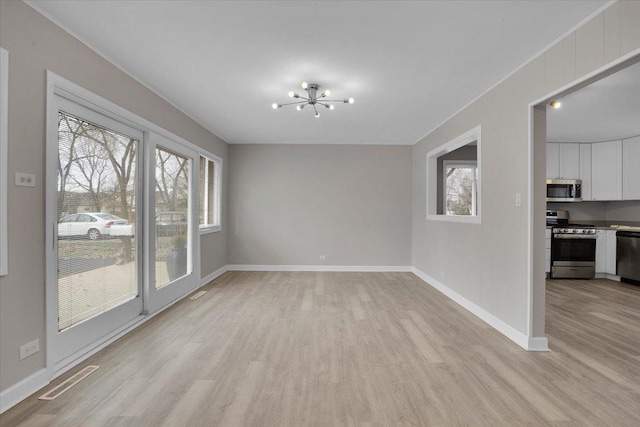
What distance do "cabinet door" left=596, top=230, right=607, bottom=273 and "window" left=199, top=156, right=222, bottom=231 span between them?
687 cm

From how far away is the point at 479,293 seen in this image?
3.82 meters

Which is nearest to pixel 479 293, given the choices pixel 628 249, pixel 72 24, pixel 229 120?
pixel 628 249

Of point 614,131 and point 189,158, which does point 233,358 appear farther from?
point 614,131

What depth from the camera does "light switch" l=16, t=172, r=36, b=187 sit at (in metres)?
2.07

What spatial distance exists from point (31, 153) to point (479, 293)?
14.2 feet

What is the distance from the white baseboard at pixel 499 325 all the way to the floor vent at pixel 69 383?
3581mm

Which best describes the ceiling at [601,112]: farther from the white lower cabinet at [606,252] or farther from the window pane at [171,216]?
the window pane at [171,216]

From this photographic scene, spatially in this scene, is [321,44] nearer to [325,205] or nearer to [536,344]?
[536,344]

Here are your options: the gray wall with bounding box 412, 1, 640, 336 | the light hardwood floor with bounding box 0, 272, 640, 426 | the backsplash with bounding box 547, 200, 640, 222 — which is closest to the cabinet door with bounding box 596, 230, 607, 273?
the backsplash with bounding box 547, 200, 640, 222

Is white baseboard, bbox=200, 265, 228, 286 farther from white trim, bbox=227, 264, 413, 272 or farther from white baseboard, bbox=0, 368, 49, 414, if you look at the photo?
white baseboard, bbox=0, 368, 49, 414

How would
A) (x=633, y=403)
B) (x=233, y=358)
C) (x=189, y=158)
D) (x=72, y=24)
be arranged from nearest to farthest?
(x=633, y=403) < (x=72, y=24) < (x=233, y=358) < (x=189, y=158)

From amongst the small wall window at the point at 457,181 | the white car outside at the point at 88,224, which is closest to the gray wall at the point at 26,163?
the white car outside at the point at 88,224

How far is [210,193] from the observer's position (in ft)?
19.5

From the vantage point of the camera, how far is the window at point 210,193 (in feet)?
18.4
